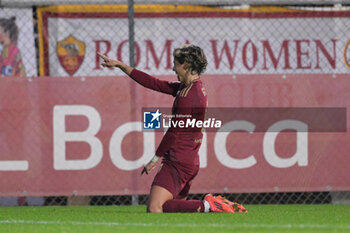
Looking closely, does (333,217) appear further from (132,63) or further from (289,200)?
(132,63)

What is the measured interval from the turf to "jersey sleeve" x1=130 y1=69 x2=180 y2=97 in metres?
1.18

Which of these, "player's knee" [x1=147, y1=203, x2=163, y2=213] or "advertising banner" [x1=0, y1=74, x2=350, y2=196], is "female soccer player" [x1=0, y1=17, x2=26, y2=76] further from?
"player's knee" [x1=147, y1=203, x2=163, y2=213]

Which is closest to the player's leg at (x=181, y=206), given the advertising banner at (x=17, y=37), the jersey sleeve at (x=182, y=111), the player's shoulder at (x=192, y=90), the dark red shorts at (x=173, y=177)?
the dark red shorts at (x=173, y=177)

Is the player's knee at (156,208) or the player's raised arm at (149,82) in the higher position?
the player's raised arm at (149,82)

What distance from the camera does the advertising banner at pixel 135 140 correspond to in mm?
9547

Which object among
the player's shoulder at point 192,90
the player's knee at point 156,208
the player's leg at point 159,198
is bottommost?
the player's knee at point 156,208

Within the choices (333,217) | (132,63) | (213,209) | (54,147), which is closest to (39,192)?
(54,147)

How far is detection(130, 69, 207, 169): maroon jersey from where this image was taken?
25.0 feet

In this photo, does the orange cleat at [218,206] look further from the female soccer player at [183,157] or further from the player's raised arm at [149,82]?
the player's raised arm at [149,82]

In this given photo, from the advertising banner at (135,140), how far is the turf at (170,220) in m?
0.50

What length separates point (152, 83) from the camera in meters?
8.05

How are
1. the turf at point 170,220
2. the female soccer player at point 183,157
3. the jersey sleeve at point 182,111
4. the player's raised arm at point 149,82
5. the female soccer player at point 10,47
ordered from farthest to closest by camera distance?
1. the female soccer player at point 10,47
2. the player's raised arm at point 149,82
3. the female soccer player at point 183,157
4. the jersey sleeve at point 182,111
5. the turf at point 170,220

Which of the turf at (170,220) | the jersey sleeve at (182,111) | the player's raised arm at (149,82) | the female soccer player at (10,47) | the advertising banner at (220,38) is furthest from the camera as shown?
the advertising banner at (220,38)

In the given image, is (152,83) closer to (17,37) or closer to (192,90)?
(192,90)
